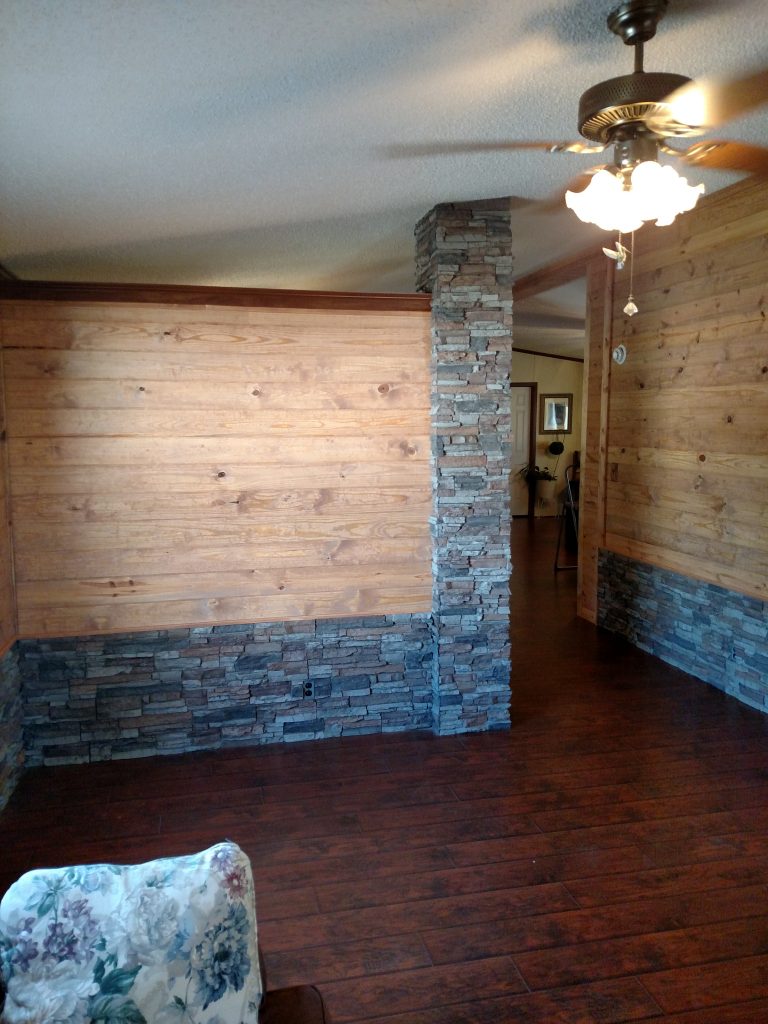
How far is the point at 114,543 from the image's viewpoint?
141 inches

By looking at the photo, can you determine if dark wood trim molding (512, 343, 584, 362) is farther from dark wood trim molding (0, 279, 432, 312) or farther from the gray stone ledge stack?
dark wood trim molding (0, 279, 432, 312)

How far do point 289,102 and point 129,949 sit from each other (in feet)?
7.38

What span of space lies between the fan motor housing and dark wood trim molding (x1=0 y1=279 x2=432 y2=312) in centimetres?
177

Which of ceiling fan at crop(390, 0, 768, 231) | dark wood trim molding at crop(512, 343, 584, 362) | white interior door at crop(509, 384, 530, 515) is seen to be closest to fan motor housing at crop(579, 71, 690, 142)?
ceiling fan at crop(390, 0, 768, 231)

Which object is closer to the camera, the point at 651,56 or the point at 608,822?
the point at 651,56

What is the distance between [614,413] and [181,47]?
415cm

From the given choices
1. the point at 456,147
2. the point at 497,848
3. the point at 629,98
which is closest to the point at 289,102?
the point at 456,147

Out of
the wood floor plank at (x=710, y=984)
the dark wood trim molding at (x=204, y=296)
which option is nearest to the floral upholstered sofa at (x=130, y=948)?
the wood floor plank at (x=710, y=984)

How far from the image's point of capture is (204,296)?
351 cm

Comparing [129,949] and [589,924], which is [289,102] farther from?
[589,924]

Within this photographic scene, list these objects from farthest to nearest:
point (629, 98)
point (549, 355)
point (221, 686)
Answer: point (549, 355), point (221, 686), point (629, 98)

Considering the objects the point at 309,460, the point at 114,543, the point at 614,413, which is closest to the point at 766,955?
the point at 309,460

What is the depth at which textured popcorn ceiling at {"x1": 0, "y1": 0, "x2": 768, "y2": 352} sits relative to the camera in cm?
183

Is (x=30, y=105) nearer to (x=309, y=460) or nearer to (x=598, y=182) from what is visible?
(x=598, y=182)
